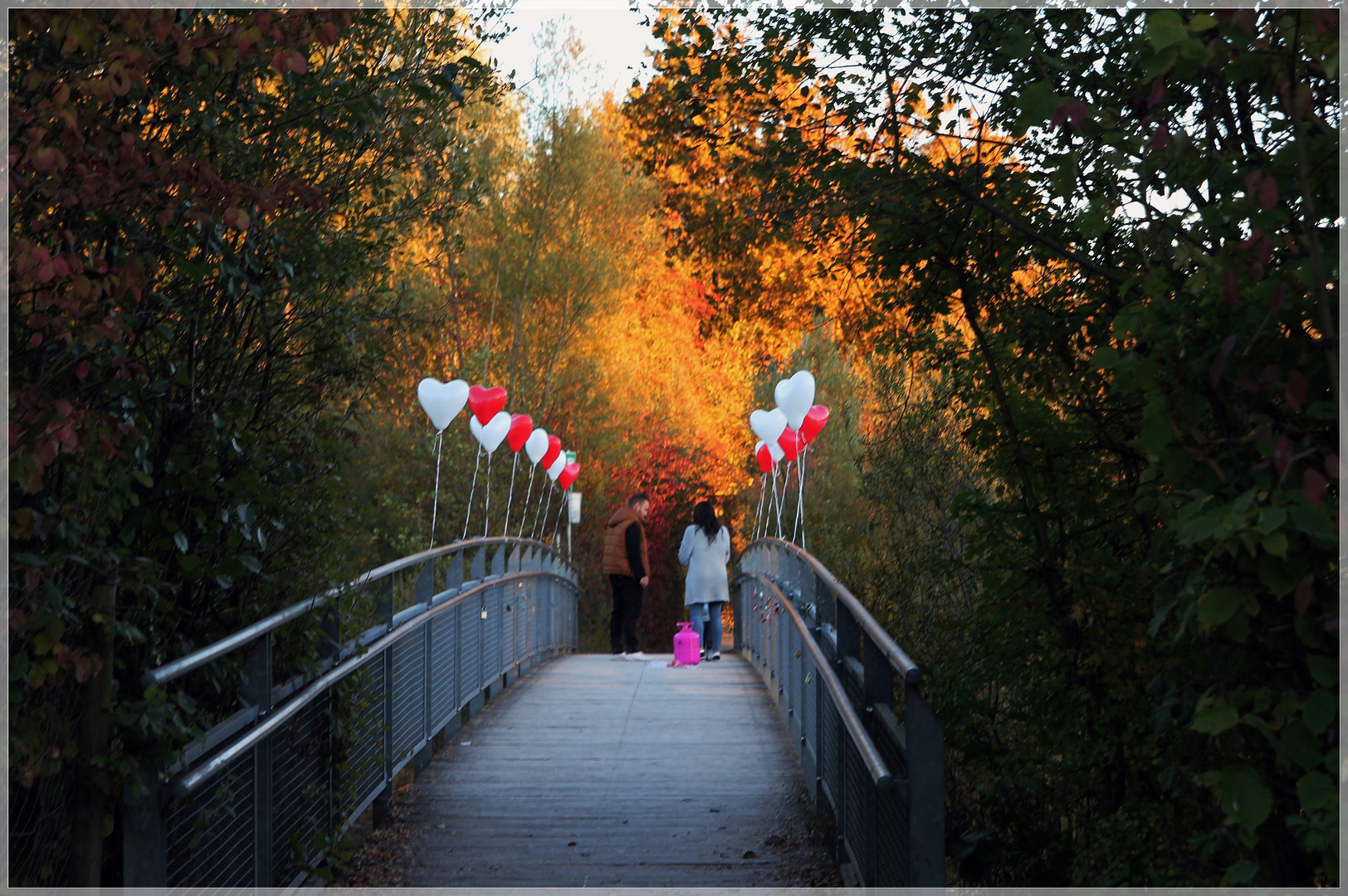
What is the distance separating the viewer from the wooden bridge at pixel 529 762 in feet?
10.8

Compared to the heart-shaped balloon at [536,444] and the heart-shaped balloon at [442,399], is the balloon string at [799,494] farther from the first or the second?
the heart-shaped balloon at [536,444]

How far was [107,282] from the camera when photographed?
2553 millimetres

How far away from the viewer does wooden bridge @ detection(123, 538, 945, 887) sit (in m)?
3.30

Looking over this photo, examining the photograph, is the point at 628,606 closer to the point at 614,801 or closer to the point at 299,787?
the point at 614,801

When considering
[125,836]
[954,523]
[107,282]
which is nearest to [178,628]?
[125,836]

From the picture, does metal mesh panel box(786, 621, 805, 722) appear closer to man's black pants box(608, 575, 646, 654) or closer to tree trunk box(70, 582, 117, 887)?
tree trunk box(70, 582, 117, 887)

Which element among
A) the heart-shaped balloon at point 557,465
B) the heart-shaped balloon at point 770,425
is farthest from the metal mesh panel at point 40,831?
the heart-shaped balloon at point 557,465

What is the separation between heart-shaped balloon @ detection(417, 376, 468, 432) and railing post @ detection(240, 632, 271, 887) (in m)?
7.75

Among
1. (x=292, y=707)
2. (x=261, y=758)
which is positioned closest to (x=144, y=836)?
(x=261, y=758)

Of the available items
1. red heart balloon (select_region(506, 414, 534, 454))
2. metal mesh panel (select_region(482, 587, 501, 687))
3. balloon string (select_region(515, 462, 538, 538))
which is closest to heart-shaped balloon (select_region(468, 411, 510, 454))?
red heart balloon (select_region(506, 414, 534, 454))

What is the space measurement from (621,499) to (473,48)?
20352 millimetres

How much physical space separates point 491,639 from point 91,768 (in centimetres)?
612

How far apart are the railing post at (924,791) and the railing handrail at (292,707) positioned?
1.76 m

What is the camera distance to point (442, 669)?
276 inches
